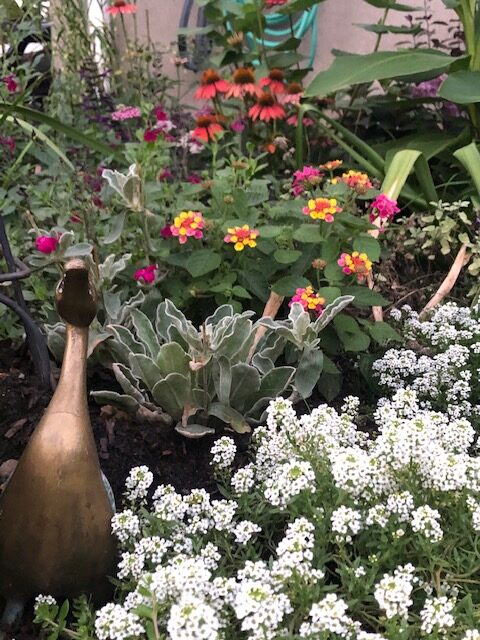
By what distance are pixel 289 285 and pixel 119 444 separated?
2.00 ft

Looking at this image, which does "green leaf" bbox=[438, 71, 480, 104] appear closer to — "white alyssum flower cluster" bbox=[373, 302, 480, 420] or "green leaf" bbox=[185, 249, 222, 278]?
"white alyssum flower cluster" bbox=[373, 302, 480, 420]

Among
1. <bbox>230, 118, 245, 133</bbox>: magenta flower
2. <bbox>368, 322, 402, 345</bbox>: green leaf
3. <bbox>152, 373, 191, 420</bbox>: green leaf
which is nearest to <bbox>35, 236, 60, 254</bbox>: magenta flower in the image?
<bbox>152, 373, 191, 420</bbox>: green leaf

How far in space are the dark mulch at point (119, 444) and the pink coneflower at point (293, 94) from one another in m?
1.73

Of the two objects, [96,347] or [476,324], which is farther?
[476,324]

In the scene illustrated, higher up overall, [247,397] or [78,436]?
[78,436]

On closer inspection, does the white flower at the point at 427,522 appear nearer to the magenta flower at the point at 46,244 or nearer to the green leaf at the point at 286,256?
the green leaf at the point at 286,256

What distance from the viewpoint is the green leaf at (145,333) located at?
181cm

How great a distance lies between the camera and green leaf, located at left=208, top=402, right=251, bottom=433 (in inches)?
64.5

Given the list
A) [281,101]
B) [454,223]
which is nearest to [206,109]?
[281,101]

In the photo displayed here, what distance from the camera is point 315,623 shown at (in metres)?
1.03

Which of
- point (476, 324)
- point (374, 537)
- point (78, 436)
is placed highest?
point (78, 436)

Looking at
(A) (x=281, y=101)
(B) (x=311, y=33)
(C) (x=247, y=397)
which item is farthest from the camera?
(B) (x=311, y=33)

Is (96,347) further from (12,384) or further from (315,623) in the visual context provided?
(315,623)

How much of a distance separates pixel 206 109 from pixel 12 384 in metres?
1.84
